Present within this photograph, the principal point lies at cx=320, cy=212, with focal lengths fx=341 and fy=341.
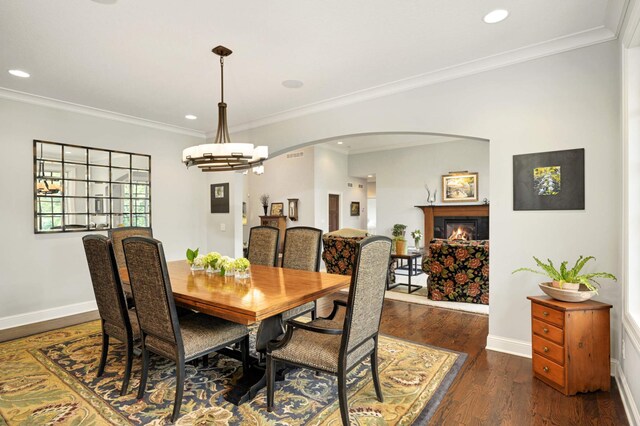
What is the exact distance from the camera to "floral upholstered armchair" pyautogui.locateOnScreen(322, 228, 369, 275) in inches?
215

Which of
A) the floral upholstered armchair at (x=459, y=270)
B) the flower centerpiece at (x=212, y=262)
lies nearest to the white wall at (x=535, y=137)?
the floral upholstered armchair at (x=459, y=270)

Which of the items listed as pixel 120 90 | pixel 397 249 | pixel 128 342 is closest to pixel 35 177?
pixel 120 90

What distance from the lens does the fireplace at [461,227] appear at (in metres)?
7.97

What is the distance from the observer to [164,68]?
10.8 ft

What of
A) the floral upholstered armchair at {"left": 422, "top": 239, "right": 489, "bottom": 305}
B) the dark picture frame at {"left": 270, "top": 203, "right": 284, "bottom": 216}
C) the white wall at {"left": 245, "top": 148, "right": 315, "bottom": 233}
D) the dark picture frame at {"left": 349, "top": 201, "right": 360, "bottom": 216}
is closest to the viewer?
the floral upholstered armchair at {"left": 422, "top": 239, "right": 489, "bottom": 305}

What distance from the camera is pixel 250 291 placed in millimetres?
2400

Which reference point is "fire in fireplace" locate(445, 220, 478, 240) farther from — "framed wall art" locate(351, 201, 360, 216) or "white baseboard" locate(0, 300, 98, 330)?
"white baseboard" locate(0, 300, 98, 330)

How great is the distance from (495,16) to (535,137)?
1.11m

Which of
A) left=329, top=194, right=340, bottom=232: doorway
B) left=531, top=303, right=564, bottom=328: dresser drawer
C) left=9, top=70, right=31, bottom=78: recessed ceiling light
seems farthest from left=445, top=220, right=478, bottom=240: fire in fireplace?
left=9, top=70, right=31, bottom=78: recessed ceiling light

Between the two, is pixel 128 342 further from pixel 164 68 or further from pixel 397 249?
pixel 397 249

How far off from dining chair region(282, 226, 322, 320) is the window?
2847 millimetres

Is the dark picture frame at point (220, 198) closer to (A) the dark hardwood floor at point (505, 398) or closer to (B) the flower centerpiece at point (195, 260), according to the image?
(B) the flower centerpiece at point (195, 260)

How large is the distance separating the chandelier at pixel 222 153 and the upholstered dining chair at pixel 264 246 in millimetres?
859

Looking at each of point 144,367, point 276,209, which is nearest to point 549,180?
point 144,367
